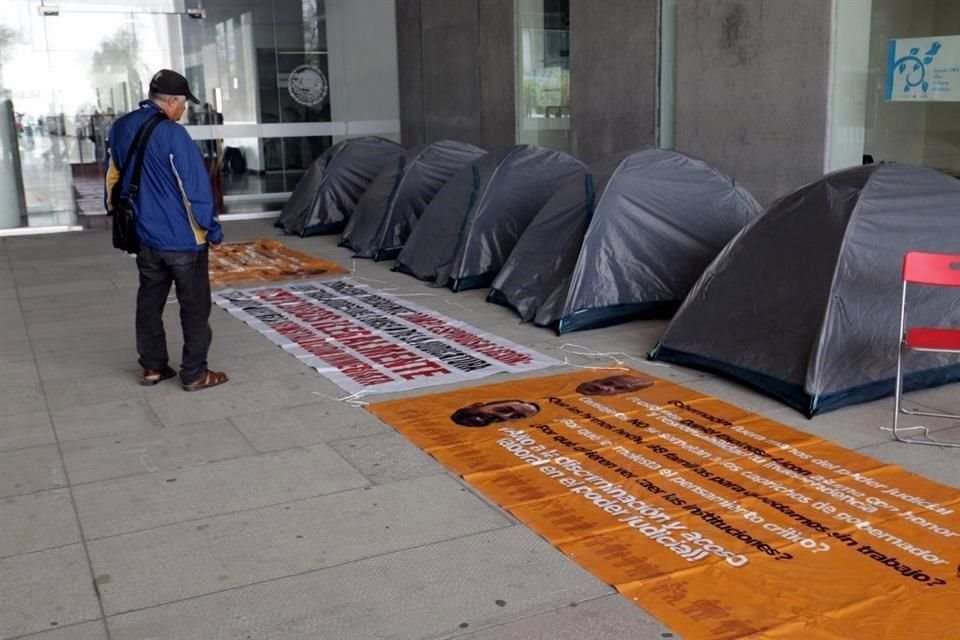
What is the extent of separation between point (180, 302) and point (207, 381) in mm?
527

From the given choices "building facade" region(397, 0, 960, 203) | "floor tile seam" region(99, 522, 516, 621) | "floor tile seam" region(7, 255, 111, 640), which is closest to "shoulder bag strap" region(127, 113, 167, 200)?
"floor tile seam" region(7, 255, 111, 640)

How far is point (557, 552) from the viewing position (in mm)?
3678

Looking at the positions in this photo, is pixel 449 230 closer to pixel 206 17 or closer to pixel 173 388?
pixel 173 388

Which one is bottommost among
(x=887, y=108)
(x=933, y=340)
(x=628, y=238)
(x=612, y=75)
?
(x=933, y=340)

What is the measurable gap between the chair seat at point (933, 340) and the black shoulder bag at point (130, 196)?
163 inches

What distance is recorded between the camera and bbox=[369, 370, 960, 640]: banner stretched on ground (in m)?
3.25

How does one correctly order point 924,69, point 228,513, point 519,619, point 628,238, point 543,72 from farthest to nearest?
point 543,72, point 924,69, point 628,238, point 228,513, point 519,619

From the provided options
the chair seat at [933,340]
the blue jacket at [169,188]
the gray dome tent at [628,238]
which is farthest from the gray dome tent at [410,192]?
the chair seat at [933,340]

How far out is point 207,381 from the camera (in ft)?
19.6

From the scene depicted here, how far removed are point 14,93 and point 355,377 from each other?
10.2m

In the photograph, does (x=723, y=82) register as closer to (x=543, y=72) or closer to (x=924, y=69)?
(x=924, y=69)

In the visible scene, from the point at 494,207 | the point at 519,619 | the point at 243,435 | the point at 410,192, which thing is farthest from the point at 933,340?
the point at 410,192

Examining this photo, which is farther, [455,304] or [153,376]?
[455,304]

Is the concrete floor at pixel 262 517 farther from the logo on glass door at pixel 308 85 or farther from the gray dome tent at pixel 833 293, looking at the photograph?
the logo on glass door at pixel 308 85
